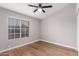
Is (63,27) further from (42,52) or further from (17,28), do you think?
(17,28)

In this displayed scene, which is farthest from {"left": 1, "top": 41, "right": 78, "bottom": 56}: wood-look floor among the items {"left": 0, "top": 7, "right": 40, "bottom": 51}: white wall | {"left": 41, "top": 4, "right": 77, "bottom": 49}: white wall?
{"left": 41, "top": 4, "right": 77, "bottom": 49}: white wall

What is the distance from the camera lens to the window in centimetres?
319

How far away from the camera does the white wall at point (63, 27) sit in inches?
132

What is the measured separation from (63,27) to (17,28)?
2.92m

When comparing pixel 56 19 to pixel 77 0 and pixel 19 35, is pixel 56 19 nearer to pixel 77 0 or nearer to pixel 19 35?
pixel 19 35

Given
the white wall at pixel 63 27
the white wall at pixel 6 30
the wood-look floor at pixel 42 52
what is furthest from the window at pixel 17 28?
the white wall at pixel 63 27

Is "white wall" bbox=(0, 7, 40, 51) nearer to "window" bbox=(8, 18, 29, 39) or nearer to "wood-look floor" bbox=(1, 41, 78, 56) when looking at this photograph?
"window" bbox=(8, 18, 29, 39)

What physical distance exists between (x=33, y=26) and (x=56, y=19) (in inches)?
69.7

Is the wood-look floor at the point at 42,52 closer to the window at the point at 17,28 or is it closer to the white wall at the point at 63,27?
the white wall at the point at 63,27

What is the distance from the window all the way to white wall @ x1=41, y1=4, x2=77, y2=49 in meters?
1.72

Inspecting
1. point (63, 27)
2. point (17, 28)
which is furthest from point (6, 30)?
point (63, 27)

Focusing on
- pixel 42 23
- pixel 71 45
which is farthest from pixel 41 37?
pixel 71 45

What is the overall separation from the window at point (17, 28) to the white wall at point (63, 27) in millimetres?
1722

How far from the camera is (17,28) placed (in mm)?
3561
